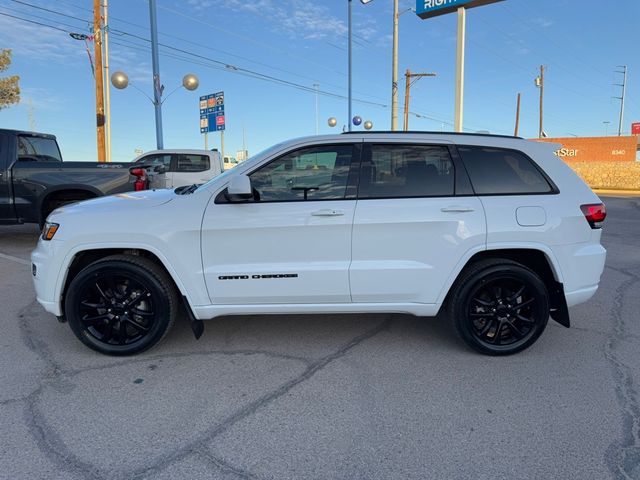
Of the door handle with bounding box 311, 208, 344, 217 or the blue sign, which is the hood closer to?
the door handle with bounding box 311, 208, 344, 217

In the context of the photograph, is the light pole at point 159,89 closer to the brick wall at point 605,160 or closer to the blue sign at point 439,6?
the blue sign at point 439,6

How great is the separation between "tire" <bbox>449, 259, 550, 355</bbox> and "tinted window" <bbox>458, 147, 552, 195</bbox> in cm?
59

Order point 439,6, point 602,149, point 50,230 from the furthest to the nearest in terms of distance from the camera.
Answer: point 602,149 < point 439,6 < point 50,230

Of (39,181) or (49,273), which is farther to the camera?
(39,181)

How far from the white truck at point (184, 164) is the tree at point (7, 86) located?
19.8 metres

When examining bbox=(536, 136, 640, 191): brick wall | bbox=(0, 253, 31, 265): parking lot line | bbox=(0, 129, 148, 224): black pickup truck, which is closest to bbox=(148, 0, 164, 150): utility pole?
bbox=(0, 129, 148, 224): black pickup truck

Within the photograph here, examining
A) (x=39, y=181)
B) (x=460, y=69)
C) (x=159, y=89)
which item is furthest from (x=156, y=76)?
(x=460, y=69)

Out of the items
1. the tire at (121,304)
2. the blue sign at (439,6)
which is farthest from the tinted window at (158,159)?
the blue sign at (439,6)

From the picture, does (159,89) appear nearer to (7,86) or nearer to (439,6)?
(439,6)

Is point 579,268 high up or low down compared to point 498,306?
up

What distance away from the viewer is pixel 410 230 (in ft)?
11.4

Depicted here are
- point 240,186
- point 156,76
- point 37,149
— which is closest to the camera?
point 240,186

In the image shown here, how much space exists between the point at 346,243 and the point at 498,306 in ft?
A: 4.41

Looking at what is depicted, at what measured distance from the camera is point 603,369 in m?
3.49
